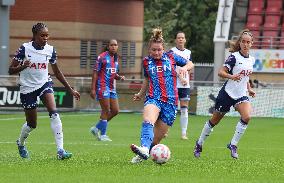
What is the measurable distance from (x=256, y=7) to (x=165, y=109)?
106 feet

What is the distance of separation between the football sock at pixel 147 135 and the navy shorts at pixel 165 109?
0.47m

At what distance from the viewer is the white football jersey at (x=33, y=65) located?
15.5 metres

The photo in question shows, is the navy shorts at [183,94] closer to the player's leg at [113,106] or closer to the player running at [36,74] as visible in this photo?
the player's leg at [113,106]

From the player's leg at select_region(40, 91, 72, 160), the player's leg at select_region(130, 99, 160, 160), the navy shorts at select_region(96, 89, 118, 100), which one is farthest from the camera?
the navy shorts at select_region(96, 89, 118, 100)

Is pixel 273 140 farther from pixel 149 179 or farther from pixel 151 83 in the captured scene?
pixel 149 179

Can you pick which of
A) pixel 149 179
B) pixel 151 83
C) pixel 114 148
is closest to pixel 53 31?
pixel 114 148

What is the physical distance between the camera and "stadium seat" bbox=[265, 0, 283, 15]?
46.0 m

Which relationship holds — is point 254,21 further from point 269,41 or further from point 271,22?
point 269,41

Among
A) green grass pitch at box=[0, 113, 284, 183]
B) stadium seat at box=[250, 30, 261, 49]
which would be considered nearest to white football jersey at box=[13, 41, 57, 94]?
green grass pitch at box=[0, 113, 284, 183]

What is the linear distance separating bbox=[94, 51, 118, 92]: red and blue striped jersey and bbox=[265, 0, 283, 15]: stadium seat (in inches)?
975

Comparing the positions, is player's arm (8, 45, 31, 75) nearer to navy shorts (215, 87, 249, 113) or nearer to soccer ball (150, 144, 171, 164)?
soccer ball (150, 144, 171, 164)

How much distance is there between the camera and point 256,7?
4678 centimetres

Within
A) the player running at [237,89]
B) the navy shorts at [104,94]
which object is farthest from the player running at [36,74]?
the navy shorts at [104,94]

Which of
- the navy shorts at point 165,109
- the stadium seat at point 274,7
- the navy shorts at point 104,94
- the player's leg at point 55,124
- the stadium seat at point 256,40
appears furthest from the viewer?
the stadium seat at point 274,7
